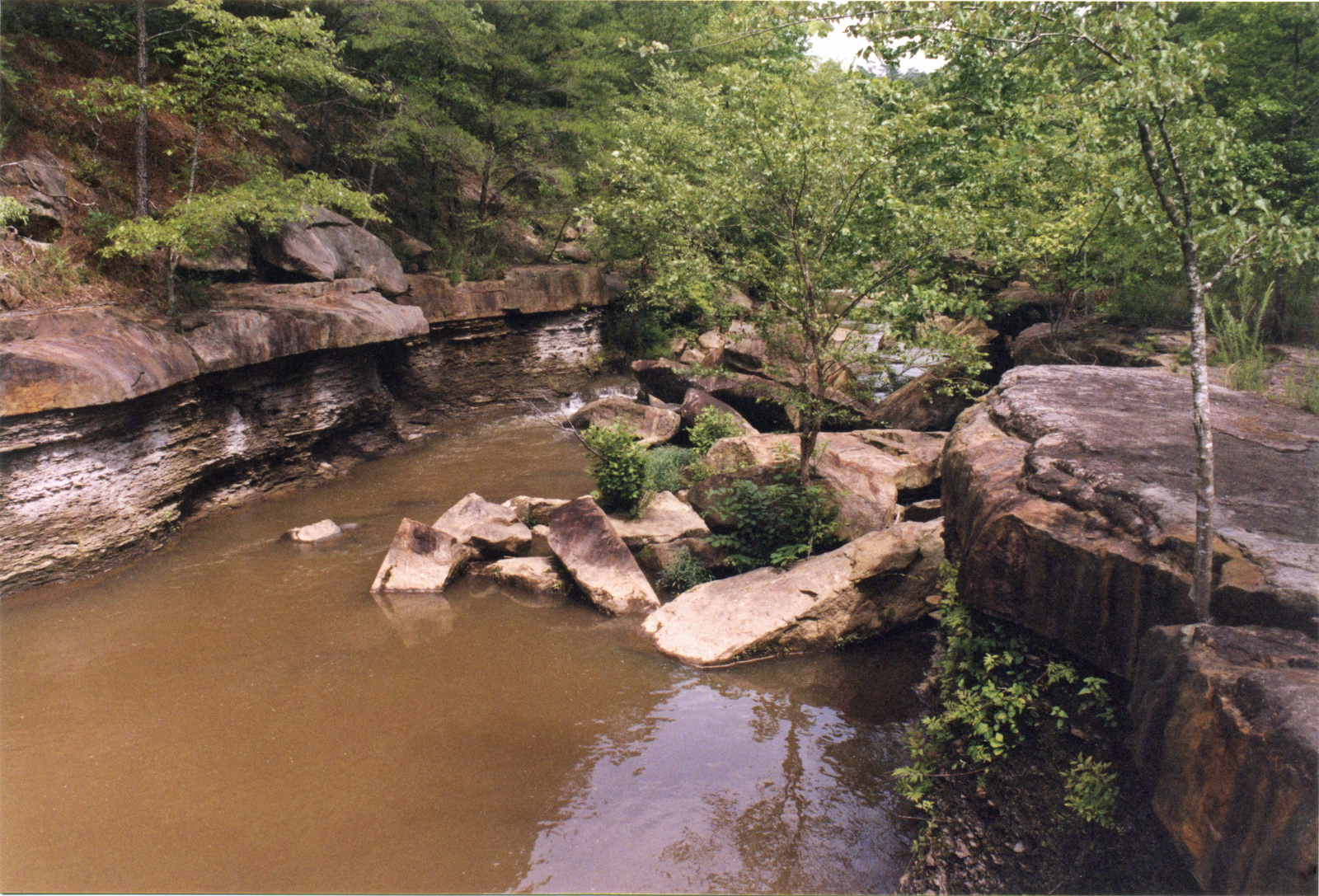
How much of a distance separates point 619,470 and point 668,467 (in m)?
1.92

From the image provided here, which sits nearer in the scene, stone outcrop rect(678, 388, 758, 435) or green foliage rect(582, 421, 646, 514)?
green foliage rect(582, 421, 646, 514)

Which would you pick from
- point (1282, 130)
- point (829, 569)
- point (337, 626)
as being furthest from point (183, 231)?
point (1282, 130)

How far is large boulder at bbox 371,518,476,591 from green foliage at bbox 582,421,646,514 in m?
1.92

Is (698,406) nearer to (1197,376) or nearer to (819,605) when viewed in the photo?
(819,605)

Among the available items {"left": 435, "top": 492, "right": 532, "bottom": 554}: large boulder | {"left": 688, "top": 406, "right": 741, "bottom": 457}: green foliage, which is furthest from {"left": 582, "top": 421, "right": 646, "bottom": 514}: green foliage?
{"left": 688, "top": 406, "right": 741, "bottom": 457}: green foliage

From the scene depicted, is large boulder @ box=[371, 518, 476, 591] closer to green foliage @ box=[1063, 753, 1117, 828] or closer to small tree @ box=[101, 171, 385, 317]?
small tree @ box=[101, 171, 385, 317]

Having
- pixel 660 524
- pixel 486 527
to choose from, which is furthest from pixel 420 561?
pixel 660 524

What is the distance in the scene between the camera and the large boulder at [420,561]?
770 centimetres

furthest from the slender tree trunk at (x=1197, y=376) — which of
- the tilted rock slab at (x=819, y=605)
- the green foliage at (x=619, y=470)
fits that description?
the green foliage at (x=619, y=470)

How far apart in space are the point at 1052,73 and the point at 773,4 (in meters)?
1.55

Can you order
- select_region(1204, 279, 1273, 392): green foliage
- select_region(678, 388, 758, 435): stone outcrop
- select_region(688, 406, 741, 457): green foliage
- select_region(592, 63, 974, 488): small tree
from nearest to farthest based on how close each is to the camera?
select_region(1204, 279, 1273, 392): green foliage → select_region(592, 63, 974, 488): small tree → select_region(688, 406, 741, 457): green foliage → select_region(678, 388, 758, 435): stone outcrop

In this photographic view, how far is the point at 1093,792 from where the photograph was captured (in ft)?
10.7

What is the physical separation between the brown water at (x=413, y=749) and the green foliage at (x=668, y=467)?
3270mm

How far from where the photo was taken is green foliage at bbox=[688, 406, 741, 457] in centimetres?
1069
